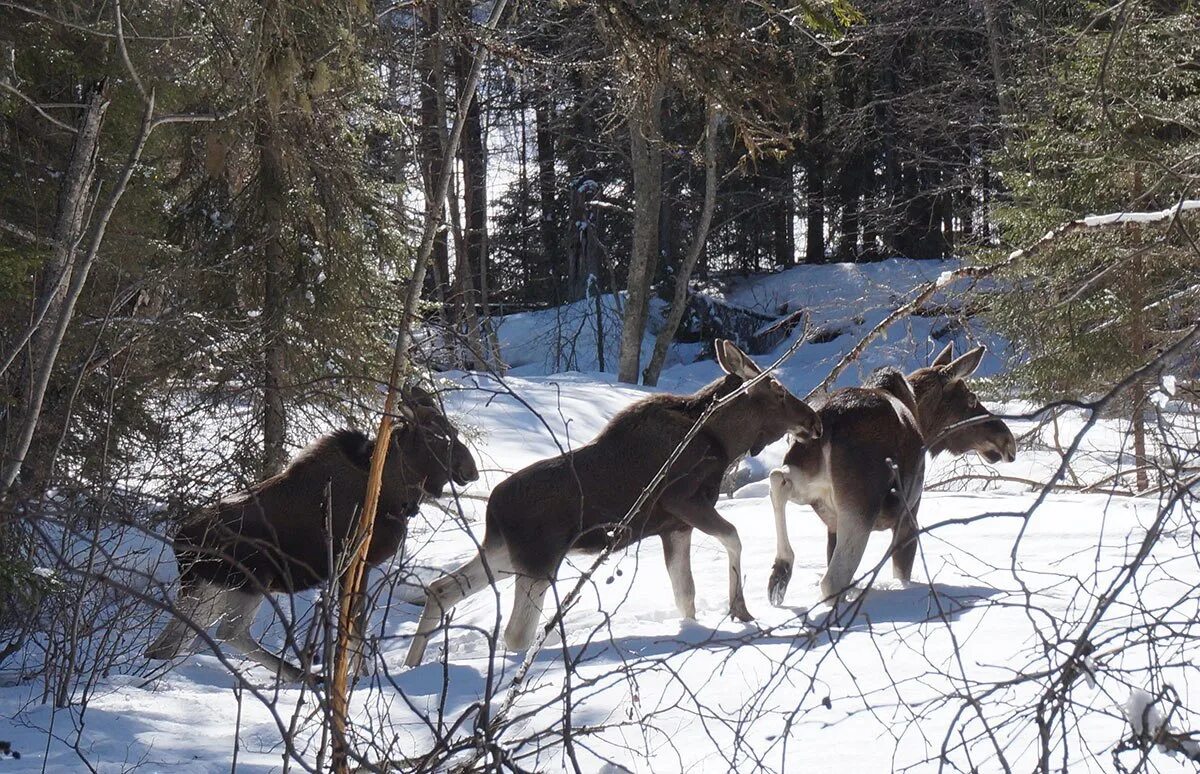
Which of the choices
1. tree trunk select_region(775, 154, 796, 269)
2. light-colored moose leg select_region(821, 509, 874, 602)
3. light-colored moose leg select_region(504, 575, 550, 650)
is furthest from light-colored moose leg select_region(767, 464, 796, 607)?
tree trunk select_region(775, 154, 796, 269)

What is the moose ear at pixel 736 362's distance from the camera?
7.98 metres

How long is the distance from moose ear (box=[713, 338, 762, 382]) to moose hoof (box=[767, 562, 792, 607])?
1.28m

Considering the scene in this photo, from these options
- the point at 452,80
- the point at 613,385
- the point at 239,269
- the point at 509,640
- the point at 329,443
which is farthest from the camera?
the point at 452,80

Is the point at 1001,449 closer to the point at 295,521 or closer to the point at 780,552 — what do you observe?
the point at 780,552

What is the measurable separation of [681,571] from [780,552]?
67 cm

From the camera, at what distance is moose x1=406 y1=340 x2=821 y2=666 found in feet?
25.4

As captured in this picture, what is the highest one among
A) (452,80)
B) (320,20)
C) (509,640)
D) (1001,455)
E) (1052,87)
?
(452,80)

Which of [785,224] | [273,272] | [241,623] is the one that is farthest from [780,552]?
[785,224]

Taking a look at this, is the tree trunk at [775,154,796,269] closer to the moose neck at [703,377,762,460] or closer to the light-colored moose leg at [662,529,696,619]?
the moose neck at [703,377,762,460]

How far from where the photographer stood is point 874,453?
812cm

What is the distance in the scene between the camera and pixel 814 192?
111 feet

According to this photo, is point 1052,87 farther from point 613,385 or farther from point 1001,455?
point 1001,455

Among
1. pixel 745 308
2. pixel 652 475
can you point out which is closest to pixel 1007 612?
pixel 652 475

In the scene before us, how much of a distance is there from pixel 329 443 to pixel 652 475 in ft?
7.35
